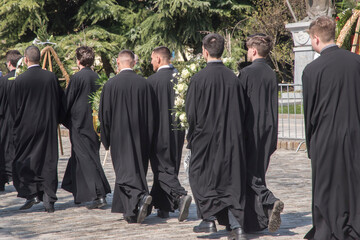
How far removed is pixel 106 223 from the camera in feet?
25.7

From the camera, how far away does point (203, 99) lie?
689 cm

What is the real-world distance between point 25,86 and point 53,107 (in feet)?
1.46

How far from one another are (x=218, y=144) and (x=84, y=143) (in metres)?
2.68

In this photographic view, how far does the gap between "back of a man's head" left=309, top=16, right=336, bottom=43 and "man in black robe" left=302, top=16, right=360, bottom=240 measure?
43 mm

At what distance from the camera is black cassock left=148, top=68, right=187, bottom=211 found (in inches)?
317

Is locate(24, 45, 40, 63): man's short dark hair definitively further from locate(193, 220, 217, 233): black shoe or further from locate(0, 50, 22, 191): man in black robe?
locate(193, 220, 217, 233): black shoe

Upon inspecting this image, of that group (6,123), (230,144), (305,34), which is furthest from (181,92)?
(305,34)

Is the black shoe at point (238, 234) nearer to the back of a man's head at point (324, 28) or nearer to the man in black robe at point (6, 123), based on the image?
the back of a man's head at point (324, 28)

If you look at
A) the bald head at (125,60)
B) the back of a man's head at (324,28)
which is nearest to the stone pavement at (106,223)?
the bald head at (125,60)

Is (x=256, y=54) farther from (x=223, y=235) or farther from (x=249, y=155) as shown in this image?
(x=223, y=235)

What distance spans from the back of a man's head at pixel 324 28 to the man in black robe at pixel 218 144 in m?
1.24

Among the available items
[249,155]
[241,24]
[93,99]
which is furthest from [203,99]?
[241,24]

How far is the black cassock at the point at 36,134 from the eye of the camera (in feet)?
29.0

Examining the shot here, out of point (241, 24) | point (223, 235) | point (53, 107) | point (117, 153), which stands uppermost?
point (241, 24)
